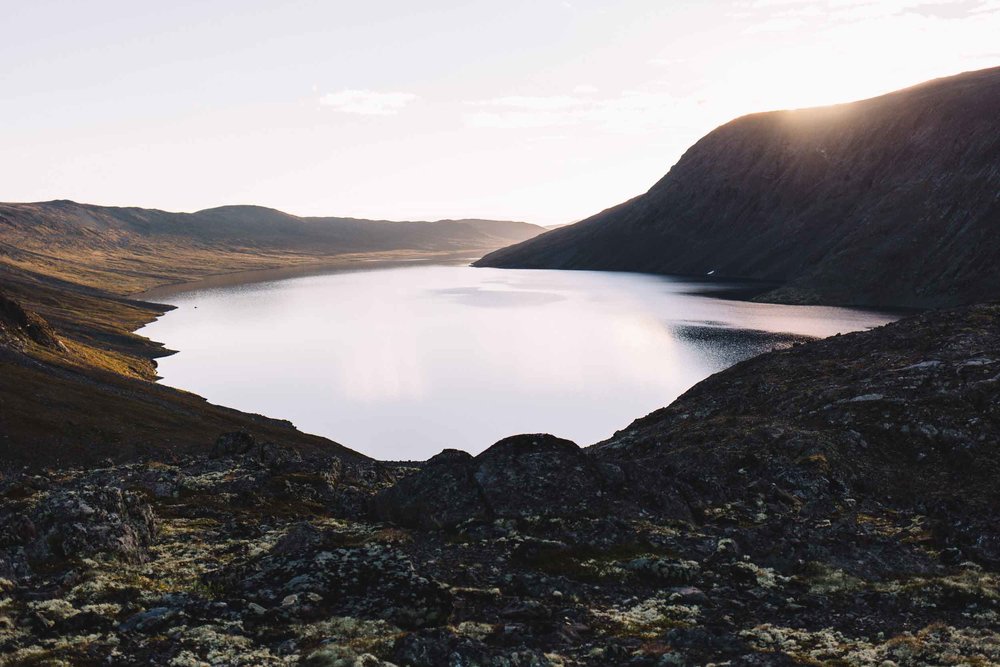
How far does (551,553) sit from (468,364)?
99160 millimetres

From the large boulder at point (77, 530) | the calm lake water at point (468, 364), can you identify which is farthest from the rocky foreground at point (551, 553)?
the calm lake water at point (468, 364)

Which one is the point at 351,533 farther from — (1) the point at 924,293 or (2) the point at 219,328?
(1) the point at 924,293

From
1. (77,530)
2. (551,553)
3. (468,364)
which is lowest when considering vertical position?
(468,364)

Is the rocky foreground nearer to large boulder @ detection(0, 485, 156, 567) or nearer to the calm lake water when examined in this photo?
large boulder @ detection(0, 485, 156, 567)

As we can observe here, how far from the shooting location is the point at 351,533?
28562mm

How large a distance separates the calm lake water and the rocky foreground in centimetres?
4316

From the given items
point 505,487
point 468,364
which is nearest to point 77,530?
point 505,487

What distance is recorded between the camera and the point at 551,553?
2559cm

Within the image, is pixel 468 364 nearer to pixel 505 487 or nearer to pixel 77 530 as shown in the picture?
pixel 505 487

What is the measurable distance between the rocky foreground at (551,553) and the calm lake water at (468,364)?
142ft

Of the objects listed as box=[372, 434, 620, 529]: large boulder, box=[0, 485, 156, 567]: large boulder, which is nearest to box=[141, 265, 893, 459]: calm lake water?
box=[372, 434, 620, 529]: large boulder

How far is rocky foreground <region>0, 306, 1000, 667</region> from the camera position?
59.8 feet

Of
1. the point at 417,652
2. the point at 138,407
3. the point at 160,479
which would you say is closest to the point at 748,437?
the point at 417,652

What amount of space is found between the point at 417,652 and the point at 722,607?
1002 centimetres
